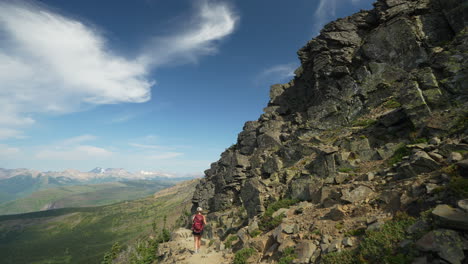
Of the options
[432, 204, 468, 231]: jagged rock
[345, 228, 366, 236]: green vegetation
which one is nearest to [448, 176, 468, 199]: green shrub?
[432, 204, 468, 231]: jagged rock

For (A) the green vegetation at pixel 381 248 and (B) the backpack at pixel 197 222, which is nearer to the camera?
(A) the green vegetation at pixel 381 248

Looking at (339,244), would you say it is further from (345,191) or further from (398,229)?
(345,191)

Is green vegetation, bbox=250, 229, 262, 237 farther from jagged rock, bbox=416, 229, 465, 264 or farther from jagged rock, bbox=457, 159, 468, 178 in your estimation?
jagged rock, bbox=457, 159, 468, 178

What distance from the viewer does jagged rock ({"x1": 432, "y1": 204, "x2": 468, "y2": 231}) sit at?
7219mm

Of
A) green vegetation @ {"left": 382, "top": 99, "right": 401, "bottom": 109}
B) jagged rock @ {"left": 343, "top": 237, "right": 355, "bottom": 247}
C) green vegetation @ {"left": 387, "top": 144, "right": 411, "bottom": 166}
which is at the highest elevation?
green vegetation @ {"left": 382, "top": 99, "right": 401, "bottom": 109}

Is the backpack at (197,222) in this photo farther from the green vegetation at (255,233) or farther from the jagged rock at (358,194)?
the jagged rock at (358,194)

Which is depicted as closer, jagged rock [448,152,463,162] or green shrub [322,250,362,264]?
green shrub [322,250,362,264]

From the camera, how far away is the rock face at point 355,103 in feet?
63.3

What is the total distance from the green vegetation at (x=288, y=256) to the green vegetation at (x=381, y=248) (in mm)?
2383

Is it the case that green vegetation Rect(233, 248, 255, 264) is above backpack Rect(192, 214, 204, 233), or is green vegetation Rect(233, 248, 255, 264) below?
below

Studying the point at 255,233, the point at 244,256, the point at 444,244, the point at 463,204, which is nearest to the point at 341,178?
the point at 255,233

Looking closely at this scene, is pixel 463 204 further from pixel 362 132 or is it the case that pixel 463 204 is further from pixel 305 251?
pixel 362 132

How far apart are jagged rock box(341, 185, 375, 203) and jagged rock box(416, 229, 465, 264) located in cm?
634

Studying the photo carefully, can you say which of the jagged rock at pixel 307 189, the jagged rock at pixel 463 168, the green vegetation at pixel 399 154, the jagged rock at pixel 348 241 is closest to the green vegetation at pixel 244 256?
the jagged rock at pixel 307 189
